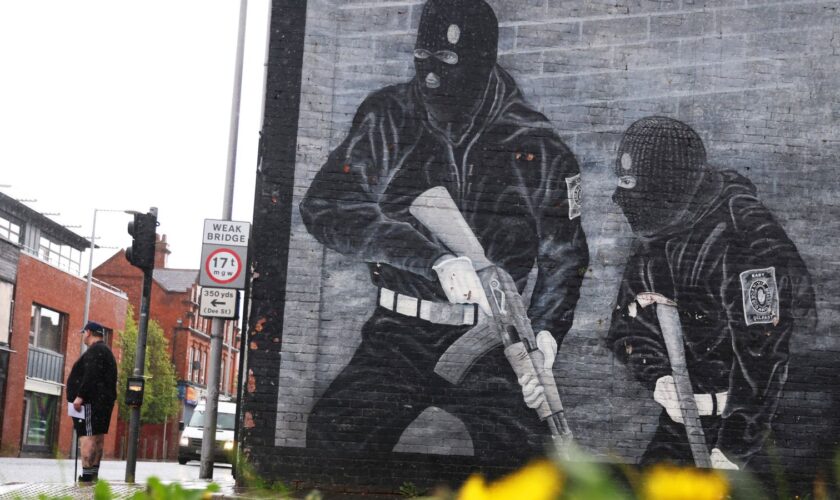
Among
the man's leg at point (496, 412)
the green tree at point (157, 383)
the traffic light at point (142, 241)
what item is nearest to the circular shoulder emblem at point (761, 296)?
the man's leg at point (496, 412)

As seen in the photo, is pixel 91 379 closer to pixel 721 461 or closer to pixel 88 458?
pixel 88 458

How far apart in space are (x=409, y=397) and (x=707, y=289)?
136 inches

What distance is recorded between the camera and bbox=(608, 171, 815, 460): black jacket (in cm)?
1176

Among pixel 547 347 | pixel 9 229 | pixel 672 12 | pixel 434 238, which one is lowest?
pixel 547 347

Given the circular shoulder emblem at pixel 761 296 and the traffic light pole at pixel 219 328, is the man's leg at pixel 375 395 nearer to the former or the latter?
the traffic light pole at pixel 219 328

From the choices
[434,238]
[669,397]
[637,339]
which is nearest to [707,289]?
[637,339]

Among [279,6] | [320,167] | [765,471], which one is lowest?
[765,471]

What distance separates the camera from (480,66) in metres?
12.0

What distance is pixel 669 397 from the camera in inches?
461

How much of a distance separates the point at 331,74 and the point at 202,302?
3.28 meters

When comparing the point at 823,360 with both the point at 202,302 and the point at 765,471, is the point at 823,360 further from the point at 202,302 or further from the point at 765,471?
the point at 202,302

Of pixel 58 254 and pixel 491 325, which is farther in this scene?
pixel 58 254

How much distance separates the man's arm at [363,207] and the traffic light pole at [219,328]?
98.0 inches

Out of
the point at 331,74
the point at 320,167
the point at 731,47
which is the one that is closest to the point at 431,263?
the point at 320,167
